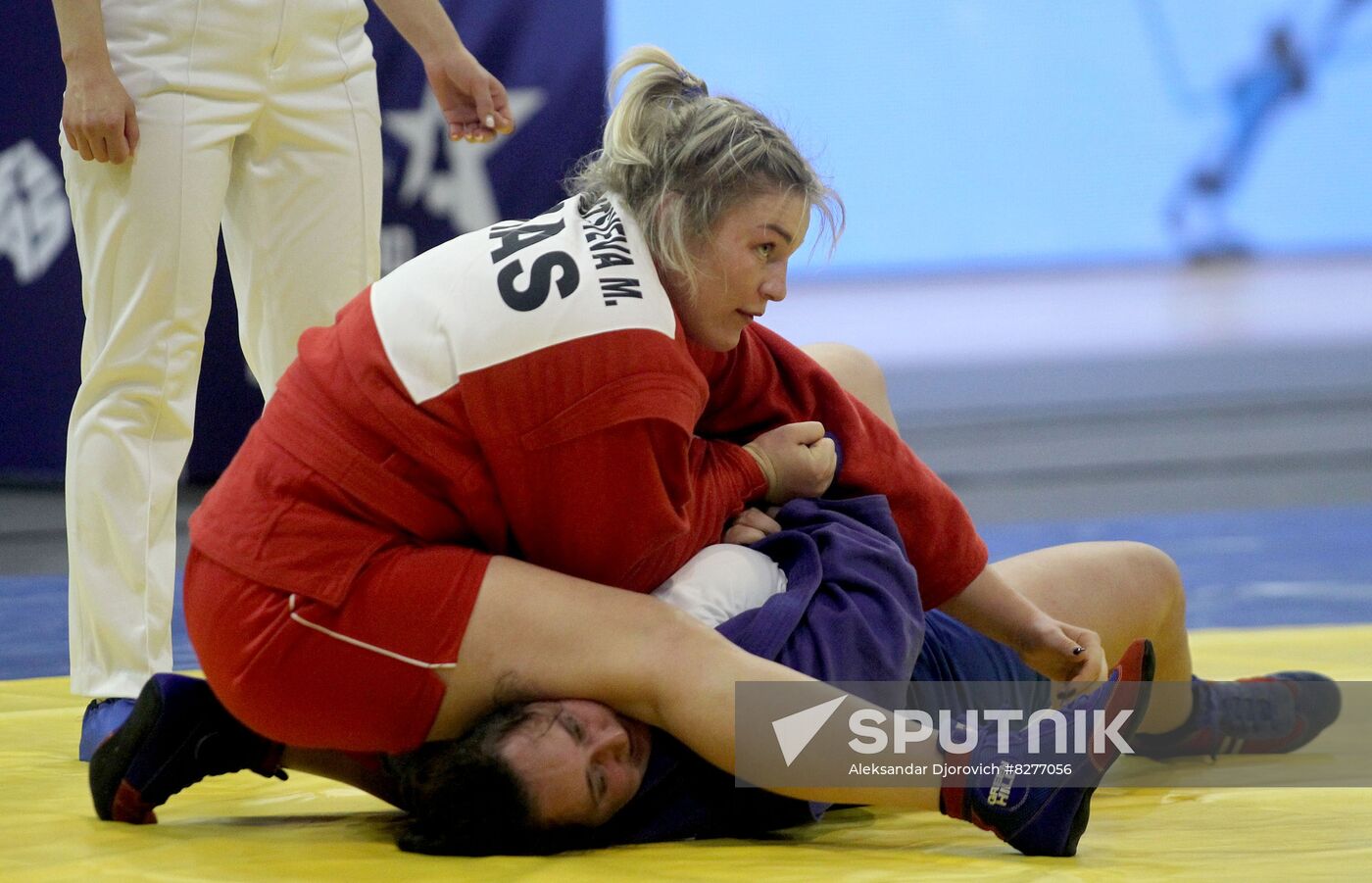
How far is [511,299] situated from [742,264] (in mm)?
250

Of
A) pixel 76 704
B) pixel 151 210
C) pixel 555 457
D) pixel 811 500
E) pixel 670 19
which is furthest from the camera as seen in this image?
pixel 670 19

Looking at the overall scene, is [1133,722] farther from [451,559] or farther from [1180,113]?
[1180,113]

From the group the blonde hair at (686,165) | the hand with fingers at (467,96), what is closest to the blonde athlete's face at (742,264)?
the blonde hair at (686,165)

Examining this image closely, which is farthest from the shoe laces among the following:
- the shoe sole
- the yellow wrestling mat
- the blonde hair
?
the shoe sole

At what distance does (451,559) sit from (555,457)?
151 mm

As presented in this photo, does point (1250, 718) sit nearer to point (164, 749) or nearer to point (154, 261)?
point (164, 749)

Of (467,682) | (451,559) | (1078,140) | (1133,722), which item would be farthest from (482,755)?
Result: (1078,140)

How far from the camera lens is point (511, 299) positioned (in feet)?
4.81

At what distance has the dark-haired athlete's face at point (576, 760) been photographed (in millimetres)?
1443

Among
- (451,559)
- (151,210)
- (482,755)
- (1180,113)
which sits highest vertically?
(1180,113)

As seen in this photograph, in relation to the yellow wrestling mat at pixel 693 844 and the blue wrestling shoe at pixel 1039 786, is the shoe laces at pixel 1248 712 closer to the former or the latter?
the yellow wrestling mat at pixel 693 844

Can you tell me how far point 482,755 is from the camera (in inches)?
57.2

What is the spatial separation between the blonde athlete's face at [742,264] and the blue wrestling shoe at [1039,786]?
49 centimetres

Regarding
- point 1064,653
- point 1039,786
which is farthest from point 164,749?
point 1064,653
